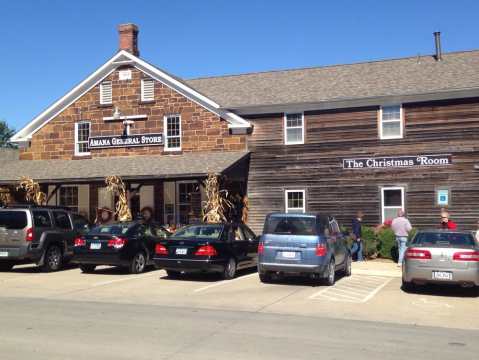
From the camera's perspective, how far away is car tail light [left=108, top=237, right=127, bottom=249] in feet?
52.2

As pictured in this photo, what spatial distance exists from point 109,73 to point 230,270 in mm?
14506

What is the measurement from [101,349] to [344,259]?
9556mm

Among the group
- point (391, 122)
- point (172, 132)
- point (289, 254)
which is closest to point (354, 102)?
point (391, 122)

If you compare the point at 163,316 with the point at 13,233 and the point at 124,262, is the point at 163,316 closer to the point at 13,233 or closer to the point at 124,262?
the point at 124,262

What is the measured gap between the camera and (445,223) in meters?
17.8

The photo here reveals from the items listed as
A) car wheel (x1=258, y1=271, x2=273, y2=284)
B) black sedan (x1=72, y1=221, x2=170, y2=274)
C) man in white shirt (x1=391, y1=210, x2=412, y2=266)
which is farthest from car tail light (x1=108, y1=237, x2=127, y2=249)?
man in white shirt (x1=391, y1=210, x2=412, y2=266)

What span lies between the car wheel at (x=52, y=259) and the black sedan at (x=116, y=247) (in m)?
0.85

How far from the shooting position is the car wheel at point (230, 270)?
48.9 ft

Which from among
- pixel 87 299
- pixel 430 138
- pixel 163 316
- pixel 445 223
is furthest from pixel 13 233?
pixel 430 138

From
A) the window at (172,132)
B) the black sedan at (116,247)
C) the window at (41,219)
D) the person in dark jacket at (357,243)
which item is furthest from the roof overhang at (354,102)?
the window at (41,219)

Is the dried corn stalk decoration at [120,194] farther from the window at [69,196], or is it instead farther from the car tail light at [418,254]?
the car tail light at [418,254]

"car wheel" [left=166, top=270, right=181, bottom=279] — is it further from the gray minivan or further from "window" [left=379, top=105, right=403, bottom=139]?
"window" [left=379, top=105, right=403, bottom=139]

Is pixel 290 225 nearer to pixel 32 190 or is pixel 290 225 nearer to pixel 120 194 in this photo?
pixel 120 194

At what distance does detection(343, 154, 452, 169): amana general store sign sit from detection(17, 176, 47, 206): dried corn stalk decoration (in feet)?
41.1
